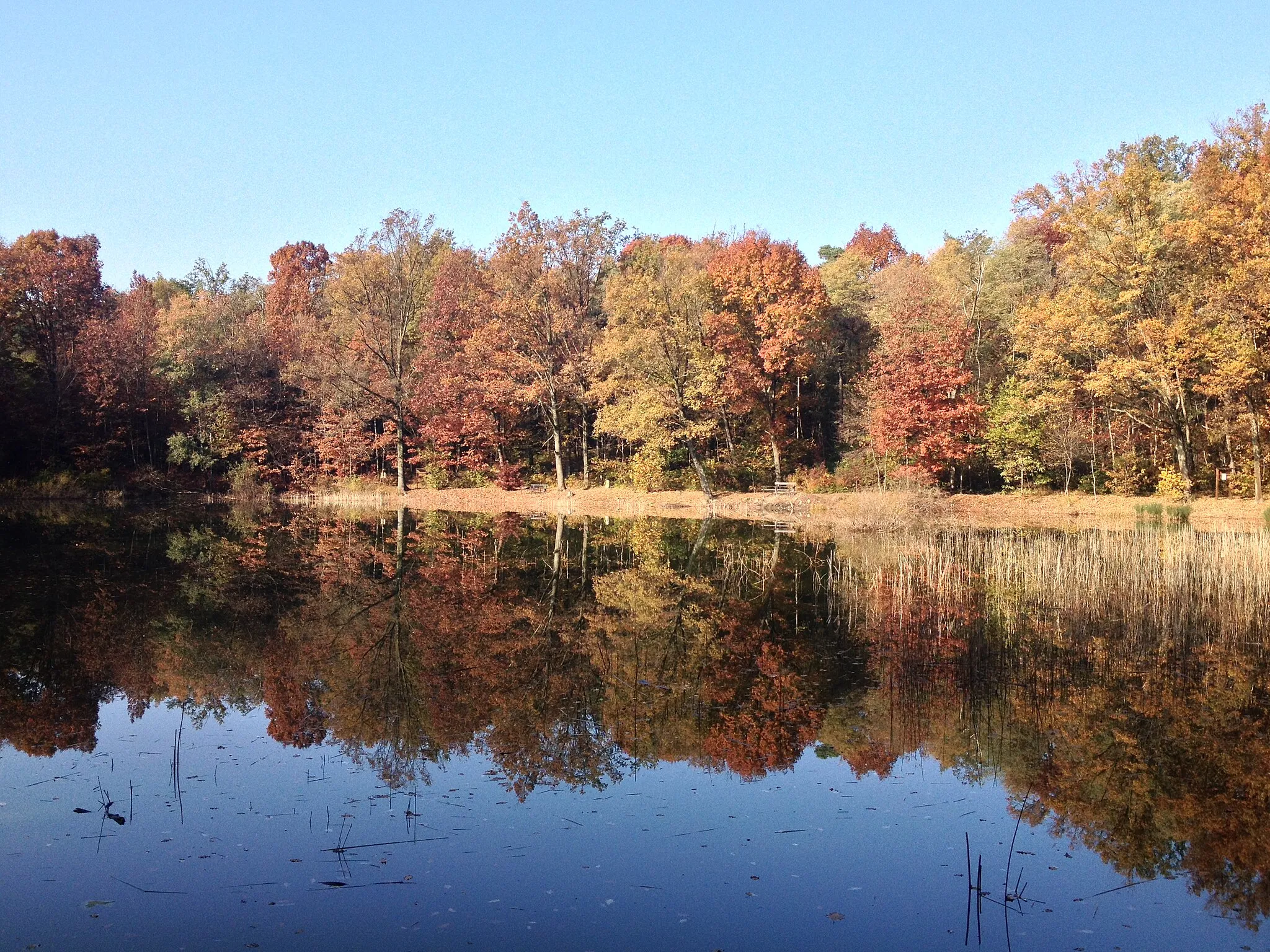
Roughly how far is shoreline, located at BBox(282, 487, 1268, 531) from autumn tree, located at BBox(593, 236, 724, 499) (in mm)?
2420

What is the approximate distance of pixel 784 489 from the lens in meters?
39.2

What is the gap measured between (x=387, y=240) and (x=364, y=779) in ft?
136

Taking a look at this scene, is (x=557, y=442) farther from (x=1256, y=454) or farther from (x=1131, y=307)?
(x=1256, y=454)

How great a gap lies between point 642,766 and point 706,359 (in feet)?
106

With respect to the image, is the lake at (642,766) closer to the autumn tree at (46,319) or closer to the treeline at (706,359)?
the treeline at (706,359)

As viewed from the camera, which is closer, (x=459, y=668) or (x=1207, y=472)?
(x=459, y=668)

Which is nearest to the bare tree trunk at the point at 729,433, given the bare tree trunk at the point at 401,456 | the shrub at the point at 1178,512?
the bare tree trunk at the point at 401,456

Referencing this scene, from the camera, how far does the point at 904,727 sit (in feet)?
31.8

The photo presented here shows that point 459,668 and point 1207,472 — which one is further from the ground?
point 1207,472

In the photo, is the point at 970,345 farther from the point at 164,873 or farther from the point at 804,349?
the point at 164,873

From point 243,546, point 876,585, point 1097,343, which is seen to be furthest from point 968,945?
point 1097,343

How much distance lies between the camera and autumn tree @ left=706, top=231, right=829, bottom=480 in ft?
135

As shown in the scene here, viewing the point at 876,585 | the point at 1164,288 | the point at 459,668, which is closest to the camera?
the point at 459,668

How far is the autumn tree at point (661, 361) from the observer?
39.2 metres
